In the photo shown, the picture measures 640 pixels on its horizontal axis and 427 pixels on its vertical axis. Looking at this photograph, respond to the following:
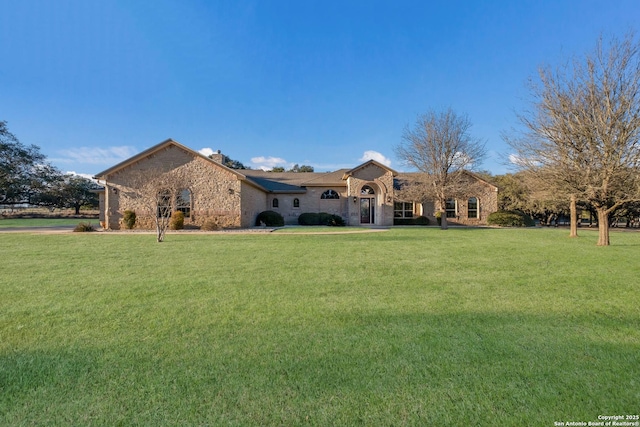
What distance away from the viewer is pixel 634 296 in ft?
16.5

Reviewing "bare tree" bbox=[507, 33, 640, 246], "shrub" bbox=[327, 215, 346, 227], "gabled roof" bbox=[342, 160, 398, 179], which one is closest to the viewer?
"bare tree" bbox=[507, 33, 640, 246]

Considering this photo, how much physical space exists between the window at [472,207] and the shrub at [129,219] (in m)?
27.3

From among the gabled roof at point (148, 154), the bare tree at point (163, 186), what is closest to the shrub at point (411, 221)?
the gabled roof at point (148, 154)

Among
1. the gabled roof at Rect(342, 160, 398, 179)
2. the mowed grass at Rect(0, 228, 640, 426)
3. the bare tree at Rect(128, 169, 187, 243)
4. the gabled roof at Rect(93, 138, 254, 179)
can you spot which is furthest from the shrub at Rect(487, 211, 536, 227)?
the bare tree at Rect(128, 169, 187, 243)

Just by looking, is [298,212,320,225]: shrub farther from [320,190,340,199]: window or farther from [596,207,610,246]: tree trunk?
[596,207,610,246]: tree trunk

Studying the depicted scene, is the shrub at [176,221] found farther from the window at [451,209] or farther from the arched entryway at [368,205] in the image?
the window at [451,209]

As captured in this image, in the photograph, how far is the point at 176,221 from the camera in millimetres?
20125

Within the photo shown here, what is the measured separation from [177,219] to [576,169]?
70.8 ft

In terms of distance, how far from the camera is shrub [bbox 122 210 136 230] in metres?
20.8

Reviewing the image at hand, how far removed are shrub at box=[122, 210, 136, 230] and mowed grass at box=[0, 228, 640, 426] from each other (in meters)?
15.8

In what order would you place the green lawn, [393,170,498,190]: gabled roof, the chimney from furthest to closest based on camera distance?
the green lawn
[393,170,498,190]: gabled roof
the chimney

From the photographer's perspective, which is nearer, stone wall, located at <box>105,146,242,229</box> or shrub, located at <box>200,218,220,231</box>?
shrub, located at <box>200,218,220,231</box>

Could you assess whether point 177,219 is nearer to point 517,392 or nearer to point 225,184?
point 225,184

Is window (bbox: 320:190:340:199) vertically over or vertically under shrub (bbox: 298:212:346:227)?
over
